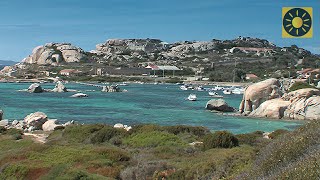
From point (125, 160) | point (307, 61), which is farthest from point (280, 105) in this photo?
point (307, 61)

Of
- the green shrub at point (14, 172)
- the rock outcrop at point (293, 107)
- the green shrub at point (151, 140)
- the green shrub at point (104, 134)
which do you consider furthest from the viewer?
the rock outcrop at point (293, 107)

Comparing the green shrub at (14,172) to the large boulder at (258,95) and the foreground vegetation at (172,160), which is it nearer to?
the foreground vegetation at (172,160)

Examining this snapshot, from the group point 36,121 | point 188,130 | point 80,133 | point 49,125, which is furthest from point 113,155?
point 36,121

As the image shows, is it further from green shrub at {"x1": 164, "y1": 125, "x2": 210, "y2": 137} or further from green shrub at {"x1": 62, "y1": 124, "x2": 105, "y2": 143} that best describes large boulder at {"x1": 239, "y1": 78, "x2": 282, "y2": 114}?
green shrub at {"x1": 62, "y1": 124, "x2": 105, "y2": 143}

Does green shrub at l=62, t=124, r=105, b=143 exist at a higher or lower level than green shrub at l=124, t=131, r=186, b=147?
lower

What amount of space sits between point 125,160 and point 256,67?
153 meters

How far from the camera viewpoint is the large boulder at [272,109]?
47.3 metres

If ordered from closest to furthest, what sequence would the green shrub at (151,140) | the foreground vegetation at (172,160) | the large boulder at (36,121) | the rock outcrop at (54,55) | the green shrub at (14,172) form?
1. the foreground vegetation at (172,160)
2. the green shrub at (14,172)
3. the green shrub at (151,140)
4. the large boulder at (36,121)
5. the rock outcrop at (54,55)

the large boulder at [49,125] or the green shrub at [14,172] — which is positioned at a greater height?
the green shrub at [14,172]

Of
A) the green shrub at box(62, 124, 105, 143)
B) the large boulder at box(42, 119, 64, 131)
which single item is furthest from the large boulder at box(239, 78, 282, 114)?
the green shrub at box(62, 124, 105, 143)

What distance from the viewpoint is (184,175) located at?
11531mm

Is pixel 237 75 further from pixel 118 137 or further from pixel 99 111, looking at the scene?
pixel 118 137

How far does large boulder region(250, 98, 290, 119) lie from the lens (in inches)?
1861

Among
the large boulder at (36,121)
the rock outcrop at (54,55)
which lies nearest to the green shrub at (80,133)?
the large boulder at (36,121)
